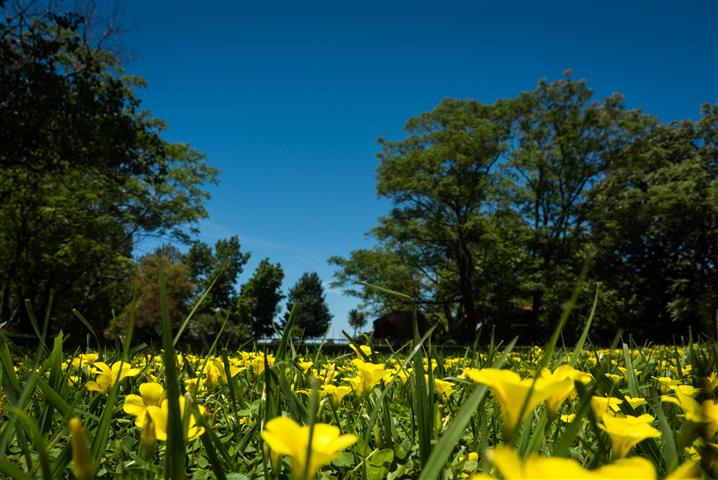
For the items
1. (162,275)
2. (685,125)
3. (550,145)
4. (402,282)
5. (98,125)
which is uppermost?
(685,125)

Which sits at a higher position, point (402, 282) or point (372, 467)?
point (402, 282)

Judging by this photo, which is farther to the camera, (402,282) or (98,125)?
(402,282)

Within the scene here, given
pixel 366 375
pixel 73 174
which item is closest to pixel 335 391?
pixel 366 375

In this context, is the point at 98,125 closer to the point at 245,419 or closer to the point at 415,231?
the point at 245,419

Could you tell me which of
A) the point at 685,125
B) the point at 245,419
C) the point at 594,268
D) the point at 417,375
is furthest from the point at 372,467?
the point at 685,125

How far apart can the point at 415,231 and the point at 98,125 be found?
639 inches

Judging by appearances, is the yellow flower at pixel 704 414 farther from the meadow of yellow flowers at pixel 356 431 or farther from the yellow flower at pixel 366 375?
the yellow flower at pixel 366 375

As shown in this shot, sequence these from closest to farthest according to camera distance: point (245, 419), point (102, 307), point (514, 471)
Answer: point (514, 471) → point (245, 419) → point (102, 307)

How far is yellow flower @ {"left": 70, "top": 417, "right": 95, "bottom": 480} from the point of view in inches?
17.2

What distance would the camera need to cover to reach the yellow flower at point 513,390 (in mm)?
528

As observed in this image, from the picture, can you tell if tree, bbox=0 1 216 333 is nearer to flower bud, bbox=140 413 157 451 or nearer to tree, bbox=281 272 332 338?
flower bud, bbox=140 413 157 451

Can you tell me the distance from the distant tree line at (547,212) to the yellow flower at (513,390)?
21.0 m

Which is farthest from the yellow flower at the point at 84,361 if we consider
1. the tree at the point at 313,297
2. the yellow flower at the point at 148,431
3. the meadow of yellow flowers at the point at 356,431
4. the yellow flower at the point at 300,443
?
the tree at the point at 313,297

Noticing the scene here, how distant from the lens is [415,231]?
23.2 m
